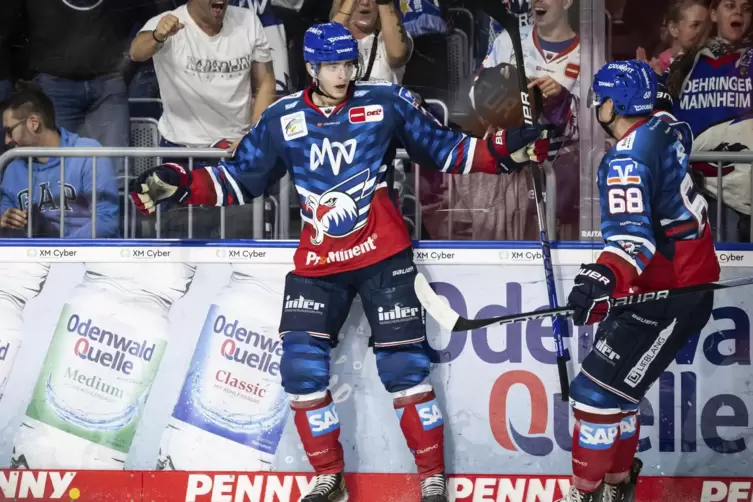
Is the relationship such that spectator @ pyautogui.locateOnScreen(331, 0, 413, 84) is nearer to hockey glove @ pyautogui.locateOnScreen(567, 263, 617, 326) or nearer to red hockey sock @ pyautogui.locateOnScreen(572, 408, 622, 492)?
hockey glove @ pyautogui.locateOnScreen(567, 263, 617, 326)

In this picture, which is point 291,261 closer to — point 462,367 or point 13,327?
point 462,367

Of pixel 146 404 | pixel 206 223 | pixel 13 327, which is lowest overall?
pixel 146 404

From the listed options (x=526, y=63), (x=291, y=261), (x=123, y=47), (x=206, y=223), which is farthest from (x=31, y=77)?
(x=526, y=63)

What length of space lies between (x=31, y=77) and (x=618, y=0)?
2.20 meters

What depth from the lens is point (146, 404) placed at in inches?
162

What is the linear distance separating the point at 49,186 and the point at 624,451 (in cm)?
228

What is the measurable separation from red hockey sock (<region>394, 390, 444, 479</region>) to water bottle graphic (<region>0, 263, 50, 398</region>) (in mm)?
1405

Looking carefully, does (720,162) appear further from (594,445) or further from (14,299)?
(14,299)

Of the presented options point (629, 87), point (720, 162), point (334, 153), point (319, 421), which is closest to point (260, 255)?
point (334, 153)

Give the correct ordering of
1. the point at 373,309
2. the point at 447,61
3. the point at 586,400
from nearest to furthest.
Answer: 1. the point at 586,400
2. the point at 373,309
3. the point at 447,61

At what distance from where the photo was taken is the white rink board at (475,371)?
4.07m

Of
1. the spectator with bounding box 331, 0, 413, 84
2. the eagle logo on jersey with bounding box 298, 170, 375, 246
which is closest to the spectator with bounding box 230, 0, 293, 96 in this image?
the spectator with bounding box 331, 0, 413, 84

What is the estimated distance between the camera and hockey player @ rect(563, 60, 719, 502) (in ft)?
11.4

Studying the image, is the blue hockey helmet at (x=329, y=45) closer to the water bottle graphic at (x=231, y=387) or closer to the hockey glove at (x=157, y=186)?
the hockey glove at (x=157, y=186)
